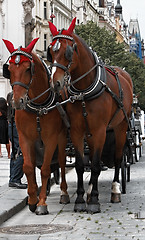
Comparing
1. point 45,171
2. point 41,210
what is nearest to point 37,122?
point 45,171

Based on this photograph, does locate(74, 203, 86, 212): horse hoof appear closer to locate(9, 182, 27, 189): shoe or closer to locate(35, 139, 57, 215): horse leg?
locate(35, 139, 57, 215): horse leg

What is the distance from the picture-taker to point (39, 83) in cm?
977

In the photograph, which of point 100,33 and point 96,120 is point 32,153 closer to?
point 96,120

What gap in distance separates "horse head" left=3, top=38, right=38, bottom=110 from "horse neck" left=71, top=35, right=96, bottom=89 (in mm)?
683

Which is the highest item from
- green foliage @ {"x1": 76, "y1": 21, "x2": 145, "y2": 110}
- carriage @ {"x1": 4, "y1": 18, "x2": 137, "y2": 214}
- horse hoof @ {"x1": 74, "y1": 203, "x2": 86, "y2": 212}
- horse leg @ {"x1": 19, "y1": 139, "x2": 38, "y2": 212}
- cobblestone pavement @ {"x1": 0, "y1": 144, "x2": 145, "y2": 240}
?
green foliage @ {"x1": 76, "y1": 21, "x2": 145, "y2": 110}

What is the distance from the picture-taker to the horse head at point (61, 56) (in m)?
9.01

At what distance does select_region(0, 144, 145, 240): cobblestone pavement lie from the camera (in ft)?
26.6

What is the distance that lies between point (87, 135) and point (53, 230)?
1.78 m

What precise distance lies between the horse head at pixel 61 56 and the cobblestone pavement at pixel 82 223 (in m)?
1.70

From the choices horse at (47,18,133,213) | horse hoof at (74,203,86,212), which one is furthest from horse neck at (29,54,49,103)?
horse hoof at (74,203,86,212)

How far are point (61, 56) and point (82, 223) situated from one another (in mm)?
2120

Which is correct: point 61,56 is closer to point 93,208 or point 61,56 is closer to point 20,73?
point 20,73

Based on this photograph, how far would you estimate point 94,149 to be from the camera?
389 inches

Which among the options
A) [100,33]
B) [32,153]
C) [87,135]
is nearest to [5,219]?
[32,153]
